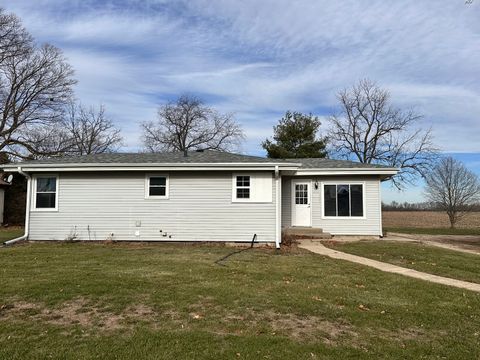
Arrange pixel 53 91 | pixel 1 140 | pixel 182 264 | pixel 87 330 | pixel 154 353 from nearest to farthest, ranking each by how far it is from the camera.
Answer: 1. pixel 154 353
2. pixel 87 330
3. pixel 182 264
4. pixel 1 140
5. pixel 53 91

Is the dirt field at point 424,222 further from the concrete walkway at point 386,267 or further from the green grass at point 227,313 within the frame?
the green grass at point 227,313

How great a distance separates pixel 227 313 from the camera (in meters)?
5.52

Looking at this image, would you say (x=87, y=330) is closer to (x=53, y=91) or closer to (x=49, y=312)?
(x=49, y=312)

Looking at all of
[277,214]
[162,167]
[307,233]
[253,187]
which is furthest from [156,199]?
[307,233]

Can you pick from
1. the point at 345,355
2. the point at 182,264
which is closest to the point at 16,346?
the point at 345,355

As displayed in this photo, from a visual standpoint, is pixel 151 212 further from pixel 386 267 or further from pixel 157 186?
pixel 386 267

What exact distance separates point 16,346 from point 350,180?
14038 millimetres

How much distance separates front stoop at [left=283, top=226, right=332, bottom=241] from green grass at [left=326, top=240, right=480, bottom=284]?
154 cm

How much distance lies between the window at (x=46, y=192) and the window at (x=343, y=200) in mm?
10057

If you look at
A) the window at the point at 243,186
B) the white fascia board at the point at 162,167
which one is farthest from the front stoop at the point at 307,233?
the white fascia board at the point at 162,167

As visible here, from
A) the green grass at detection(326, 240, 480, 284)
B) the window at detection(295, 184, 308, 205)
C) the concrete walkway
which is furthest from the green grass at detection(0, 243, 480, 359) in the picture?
the window at detection(295, 184, 308, 205)

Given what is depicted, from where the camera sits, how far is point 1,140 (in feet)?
104

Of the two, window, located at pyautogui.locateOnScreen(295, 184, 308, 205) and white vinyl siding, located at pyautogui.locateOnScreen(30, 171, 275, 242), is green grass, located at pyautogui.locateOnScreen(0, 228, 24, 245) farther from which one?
window, located at pyautogui.locateOnScreen(295, 184, 308, 205)

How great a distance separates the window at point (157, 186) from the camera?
1371 centimetres
